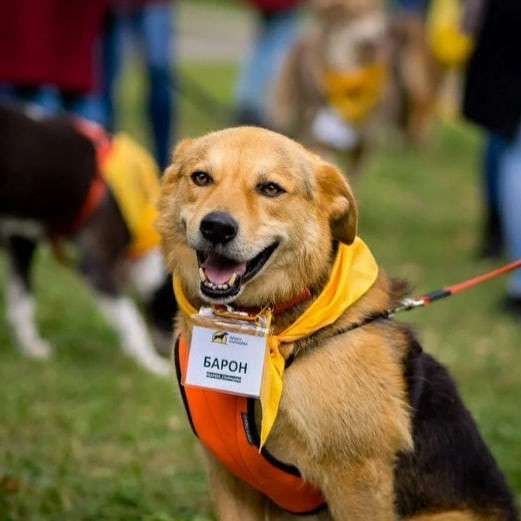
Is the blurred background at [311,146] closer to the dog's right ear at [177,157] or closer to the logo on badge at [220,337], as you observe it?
the logo on badge at [220,337]

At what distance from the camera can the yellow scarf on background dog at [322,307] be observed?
340cm

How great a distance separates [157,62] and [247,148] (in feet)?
17.5

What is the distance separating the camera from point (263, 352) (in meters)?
3.46

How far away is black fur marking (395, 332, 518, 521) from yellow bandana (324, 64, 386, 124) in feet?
19.8

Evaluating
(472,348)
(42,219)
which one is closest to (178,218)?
(42,219)

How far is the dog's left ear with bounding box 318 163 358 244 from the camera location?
142 inches

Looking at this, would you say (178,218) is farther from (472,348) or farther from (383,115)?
(383,115)

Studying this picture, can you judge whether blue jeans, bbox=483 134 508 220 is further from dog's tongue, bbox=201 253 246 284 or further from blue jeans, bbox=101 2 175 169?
dog's tongue, bbox=201 253 246 284

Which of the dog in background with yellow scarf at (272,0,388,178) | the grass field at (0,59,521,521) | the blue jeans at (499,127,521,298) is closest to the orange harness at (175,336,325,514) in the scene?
the grass field at (0,59,521,521)

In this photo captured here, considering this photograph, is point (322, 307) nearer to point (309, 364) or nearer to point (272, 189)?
point (309, 364)

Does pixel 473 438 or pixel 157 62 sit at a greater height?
pixel 473 438

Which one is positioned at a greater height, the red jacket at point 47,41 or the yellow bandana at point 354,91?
the red jacket at point 47,41

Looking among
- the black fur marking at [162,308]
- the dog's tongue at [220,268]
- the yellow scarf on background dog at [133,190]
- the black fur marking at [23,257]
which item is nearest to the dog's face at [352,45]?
the black fur marking at [162,308]

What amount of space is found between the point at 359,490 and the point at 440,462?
313 millimetres
